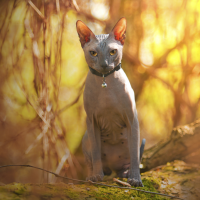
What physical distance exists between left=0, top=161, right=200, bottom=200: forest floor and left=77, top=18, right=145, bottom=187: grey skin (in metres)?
0.14

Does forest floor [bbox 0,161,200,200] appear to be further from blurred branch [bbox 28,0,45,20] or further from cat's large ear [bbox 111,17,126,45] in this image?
blurred branch [bbox 28,0,45,20]

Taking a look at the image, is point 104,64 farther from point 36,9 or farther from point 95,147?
point 36,9

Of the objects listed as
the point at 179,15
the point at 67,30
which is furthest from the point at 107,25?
the point at 179,15

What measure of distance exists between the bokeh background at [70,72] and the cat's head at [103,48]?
50cm

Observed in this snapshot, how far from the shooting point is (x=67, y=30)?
6.73 ft

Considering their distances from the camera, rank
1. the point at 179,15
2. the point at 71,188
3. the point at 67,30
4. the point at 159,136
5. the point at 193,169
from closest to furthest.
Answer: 1. the point at 71,188
2. the point at 193,169
3. the point at 67,30
4. the point at 179,15
5. the point at 159,136

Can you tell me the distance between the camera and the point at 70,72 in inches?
85.2

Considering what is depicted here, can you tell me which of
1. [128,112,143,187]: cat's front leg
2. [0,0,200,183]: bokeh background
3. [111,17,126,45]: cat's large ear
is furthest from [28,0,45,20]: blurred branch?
[128,112,143,187]: cat's front leg

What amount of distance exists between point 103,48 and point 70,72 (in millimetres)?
1017

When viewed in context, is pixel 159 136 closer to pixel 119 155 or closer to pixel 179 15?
pixel 119 155

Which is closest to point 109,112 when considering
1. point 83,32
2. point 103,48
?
point 103,48

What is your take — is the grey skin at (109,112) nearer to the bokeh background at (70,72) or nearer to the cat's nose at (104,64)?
the cat's nose at (104,64)

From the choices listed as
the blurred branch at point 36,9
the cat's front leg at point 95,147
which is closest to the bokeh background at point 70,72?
the blurred branch at point 36,9

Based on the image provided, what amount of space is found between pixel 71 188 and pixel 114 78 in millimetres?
673
